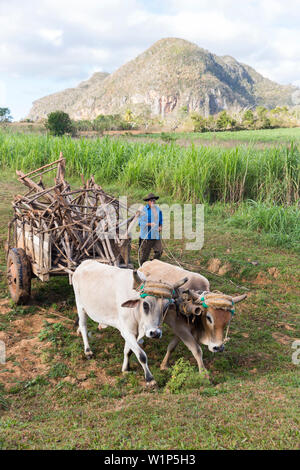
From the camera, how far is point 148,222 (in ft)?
21.9

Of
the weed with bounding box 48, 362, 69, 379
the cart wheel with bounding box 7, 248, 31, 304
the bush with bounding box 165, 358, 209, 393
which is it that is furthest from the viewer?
the cart wheel with bounding box 7, 248, 31, 304

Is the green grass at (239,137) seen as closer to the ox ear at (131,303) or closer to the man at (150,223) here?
the man at (150,223)

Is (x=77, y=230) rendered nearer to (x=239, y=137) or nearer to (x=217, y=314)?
(x=217, y=314)

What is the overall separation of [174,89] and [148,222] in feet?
302

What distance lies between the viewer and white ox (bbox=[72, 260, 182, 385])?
3.86 m

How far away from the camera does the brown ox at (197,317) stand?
13.2 ft

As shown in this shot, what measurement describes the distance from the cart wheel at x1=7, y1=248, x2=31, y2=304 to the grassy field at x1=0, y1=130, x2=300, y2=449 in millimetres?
219

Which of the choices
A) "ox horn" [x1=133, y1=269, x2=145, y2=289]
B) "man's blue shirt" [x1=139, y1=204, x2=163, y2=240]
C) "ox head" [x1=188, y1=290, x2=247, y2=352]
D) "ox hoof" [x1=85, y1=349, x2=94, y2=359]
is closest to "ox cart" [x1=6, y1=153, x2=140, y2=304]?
"man's blue shirt" [x1=139, y1=204, x2=163, y2=240]

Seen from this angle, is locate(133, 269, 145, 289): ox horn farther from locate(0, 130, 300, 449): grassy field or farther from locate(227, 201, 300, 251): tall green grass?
locate(227, 201, 300, 251): tall green grass

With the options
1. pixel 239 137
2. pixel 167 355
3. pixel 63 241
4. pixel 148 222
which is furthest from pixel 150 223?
pixel 239 137

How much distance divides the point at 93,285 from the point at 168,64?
103m

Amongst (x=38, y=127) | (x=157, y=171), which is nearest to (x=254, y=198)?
(x=157, y=171)

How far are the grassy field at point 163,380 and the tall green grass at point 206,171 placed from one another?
9.74ft

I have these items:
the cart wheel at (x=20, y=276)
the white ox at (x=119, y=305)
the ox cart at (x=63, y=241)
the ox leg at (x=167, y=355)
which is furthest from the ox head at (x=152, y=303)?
Result: the cart wheel at (x=20, y=276)
